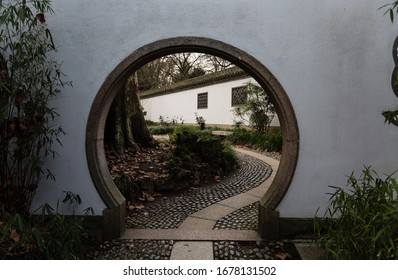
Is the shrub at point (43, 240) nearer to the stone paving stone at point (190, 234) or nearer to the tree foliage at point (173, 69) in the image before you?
the stone paving stone at point (190, 234)

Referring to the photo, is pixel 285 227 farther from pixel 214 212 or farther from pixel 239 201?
pixel 239 201

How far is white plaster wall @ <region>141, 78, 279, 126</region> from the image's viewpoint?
581 inches

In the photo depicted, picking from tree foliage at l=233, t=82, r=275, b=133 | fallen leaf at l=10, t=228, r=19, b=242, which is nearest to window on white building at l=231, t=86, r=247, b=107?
tree foliage at l=233, t=82, r=275, b=133

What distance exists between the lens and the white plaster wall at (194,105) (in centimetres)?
1477

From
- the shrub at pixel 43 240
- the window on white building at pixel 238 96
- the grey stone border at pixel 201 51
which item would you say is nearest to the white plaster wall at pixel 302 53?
the grey stone border at pixel 201 51

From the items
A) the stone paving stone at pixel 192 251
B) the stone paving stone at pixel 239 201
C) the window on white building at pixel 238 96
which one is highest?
the window on white building at pixel 238 96

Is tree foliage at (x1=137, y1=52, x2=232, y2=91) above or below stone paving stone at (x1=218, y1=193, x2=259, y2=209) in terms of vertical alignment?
above

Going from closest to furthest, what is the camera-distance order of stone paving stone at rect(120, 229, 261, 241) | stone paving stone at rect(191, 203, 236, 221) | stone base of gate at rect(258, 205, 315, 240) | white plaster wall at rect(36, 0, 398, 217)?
white plaster wall at rect(36, 0, 398, 217)
stone base of gate at rect(258, 205, 315, 240)
stone paving stone at rect(120, 229, 261, 241)
stone paving stone at rect(191, 203, 236, 221)

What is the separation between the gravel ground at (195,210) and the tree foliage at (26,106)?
113cm

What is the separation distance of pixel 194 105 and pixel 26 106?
1566 cm

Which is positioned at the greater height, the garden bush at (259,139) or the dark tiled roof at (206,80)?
the dark tiled roof at (206,80)

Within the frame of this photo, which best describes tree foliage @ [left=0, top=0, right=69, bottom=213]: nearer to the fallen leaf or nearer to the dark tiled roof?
the fallen leaf

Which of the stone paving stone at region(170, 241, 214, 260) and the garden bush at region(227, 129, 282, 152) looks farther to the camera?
the garden bush at region(227, 129, 282, 152)

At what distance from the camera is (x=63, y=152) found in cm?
327
